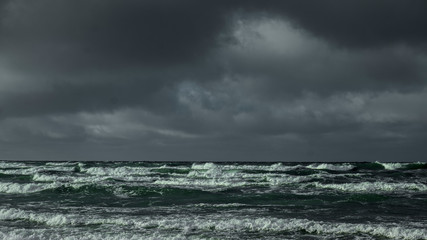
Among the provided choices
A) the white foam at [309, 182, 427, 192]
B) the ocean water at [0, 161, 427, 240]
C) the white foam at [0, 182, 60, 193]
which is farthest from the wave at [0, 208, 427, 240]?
the white foam at [309, 182, 427, 192]

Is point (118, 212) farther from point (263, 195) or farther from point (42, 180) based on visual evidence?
point (42, 180)

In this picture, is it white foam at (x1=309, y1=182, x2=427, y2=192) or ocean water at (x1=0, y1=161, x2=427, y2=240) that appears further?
white foam at (x1=309, y1=182, x2=427, y2=192)

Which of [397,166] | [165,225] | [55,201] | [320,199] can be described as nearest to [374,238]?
[165,225]

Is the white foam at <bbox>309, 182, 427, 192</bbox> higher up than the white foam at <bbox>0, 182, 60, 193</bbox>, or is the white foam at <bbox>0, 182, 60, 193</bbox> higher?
the white foam at <bbox>309, 182, 427, 192</bbox>

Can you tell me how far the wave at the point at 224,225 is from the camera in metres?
12.0

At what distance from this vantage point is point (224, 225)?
1312 centimetres

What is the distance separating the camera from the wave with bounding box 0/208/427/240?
12.0 m

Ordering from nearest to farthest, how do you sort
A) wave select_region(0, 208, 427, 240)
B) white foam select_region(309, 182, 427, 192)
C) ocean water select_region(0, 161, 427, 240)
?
wave select_region(0, 208, 427, 240), ocean water select_region(0, 161, 427, 240), white foam select_region(309, 182, 427, 192)

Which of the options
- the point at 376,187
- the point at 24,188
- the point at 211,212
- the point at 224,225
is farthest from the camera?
the point at 376,187

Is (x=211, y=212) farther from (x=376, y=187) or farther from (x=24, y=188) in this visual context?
(x=24, y=188)

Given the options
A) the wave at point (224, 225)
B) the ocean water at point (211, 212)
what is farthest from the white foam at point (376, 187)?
the wave at point (224, 225)

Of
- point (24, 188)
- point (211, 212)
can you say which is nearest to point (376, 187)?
point (211, 212)

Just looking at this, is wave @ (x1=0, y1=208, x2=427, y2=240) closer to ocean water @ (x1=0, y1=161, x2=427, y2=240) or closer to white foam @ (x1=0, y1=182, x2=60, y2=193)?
ocean water @ (x1=0, y1=161, x2=427, y2=240)

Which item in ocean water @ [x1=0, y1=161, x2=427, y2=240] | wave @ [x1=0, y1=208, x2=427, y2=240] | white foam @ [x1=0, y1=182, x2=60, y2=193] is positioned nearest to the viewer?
wave @ [x1=0, y1=208, x2=427, y2=240]
